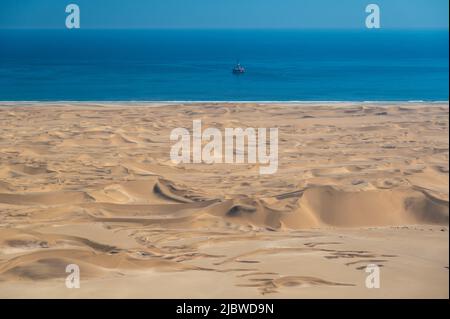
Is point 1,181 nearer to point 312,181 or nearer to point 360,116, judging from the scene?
point 312,181

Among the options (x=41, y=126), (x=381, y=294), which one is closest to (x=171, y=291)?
(x=381, y=294)

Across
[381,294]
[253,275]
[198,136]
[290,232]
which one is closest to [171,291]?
[253,275]

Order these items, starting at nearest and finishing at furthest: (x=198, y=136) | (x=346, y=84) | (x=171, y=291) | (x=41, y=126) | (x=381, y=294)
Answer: (x=381, y=294) → (x=171, y=291) → (x=198, y=136) → (x=41, y=126) → (x=346, y=84)

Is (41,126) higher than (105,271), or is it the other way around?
(41,126)

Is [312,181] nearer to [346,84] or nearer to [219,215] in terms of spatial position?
[219,215]
